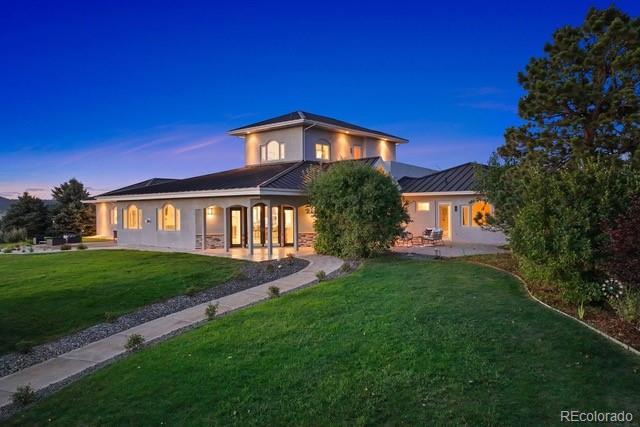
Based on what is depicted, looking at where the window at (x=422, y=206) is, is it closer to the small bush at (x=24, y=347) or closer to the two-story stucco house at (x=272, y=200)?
the two-story stucco house at (x=272, y=200)

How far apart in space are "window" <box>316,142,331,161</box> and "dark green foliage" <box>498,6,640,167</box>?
13842mm

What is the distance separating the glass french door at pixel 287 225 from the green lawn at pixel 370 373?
13.0 metres

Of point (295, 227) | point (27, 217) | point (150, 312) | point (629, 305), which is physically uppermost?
point (27, 217)

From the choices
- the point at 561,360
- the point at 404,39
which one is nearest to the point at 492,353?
the point at 561,360

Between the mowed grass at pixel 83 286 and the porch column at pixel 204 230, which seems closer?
the mowed grass at pixel 83 286

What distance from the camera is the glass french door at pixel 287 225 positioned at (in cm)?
2097

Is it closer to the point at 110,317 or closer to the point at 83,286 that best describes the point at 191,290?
the point at 110,317

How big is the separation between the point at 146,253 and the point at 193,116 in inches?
485

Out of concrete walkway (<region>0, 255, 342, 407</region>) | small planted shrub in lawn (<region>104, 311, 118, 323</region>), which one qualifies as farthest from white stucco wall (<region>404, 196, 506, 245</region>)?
small planted shrub in lawn (<region>104, 311, 118, 323</region>)

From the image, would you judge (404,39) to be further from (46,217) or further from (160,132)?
(46,217)

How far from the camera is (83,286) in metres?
12.1

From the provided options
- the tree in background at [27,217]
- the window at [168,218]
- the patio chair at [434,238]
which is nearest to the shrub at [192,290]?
the window at [168,218]

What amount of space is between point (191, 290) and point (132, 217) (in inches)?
574

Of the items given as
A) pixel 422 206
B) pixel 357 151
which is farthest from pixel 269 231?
pixel 357 151
